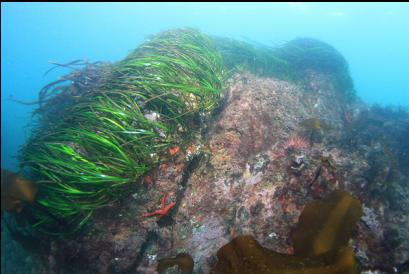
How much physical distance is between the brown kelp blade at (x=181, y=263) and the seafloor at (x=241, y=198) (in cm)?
11

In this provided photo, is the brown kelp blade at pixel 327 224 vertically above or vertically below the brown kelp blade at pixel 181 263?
above

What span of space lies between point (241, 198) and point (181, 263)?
1.23 meters

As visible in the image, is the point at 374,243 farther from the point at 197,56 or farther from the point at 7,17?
the point at 7,17

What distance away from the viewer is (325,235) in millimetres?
2674

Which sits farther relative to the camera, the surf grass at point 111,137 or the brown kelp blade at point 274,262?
the surf grass at point 111,137

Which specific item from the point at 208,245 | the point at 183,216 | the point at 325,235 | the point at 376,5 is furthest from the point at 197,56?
the point at 376,5

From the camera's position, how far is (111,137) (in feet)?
13.2

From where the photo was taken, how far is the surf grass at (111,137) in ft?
12.3

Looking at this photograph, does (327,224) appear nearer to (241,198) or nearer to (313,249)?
(313,249)

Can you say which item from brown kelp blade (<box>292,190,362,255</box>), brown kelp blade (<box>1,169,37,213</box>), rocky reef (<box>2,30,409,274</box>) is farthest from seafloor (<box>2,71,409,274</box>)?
brown kelp blade (<box>1,169,37,213</box>)

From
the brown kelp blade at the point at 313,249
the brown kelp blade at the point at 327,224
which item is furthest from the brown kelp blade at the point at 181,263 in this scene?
the brown kelp blade at the point at 327,224

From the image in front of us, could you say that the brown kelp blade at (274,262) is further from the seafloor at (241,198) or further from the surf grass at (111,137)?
the surf grass at (111,137)

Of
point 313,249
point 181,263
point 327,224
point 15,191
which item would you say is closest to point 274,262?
point 313,249

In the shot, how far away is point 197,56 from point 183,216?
161 inches
